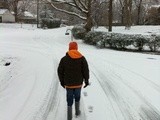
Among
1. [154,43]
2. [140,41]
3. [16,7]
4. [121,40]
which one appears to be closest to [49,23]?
[16,7]

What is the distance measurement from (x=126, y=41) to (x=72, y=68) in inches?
666

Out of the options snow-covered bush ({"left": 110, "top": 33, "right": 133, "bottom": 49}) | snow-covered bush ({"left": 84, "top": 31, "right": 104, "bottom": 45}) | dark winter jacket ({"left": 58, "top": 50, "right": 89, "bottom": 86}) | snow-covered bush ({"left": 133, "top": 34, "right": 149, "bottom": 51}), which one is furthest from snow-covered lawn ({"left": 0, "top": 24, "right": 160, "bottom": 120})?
snow-covered bush ({"left": 84, "top": 31, "right": 104, "bottom": 45})

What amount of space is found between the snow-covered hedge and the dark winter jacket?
1585 cm

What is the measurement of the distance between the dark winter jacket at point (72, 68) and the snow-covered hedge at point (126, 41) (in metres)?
15.9

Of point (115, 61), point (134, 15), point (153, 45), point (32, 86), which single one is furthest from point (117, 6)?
point (32, 86)

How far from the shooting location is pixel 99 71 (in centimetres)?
1560

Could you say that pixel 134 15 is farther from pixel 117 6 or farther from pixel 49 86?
pixel 49 86

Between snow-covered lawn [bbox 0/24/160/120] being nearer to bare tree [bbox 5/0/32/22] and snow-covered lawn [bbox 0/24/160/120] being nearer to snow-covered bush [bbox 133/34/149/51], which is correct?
snow-covered bush [bbox 133/34/149/51]

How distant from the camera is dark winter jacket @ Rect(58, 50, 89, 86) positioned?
8.18 m

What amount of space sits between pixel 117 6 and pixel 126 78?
3064 inches

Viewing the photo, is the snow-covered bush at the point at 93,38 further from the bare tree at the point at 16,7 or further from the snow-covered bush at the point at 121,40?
the bare tree at the point at 16,7

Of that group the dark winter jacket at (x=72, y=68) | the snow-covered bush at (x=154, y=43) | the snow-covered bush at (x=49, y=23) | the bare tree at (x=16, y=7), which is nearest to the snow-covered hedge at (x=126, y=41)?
the snow-covered bush at (x=154, y=43)

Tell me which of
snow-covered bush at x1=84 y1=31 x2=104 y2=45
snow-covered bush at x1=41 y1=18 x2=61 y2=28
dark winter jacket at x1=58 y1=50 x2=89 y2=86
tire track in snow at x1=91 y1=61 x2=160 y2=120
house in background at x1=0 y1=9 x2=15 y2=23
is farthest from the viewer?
house in background at x1=0 y1=9 x2=15 y2=23

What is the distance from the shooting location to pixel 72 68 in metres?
8.20
